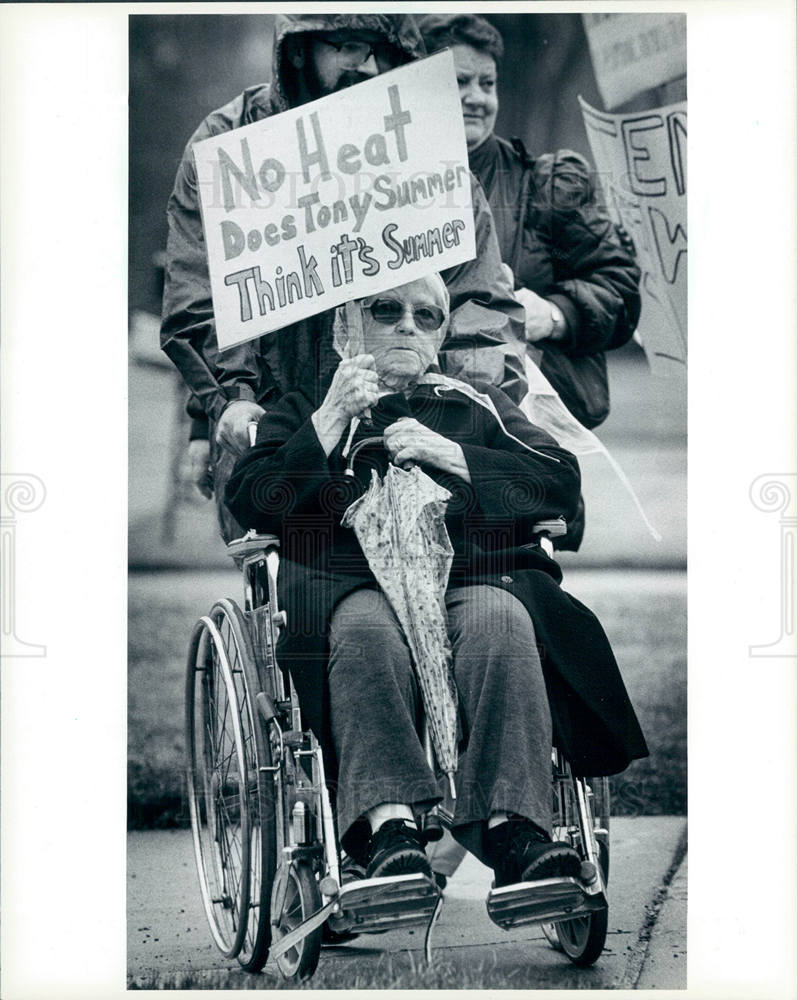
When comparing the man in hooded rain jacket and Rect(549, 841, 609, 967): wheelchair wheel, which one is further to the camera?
the man in hooded rain jacket

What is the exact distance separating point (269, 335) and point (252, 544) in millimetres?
840

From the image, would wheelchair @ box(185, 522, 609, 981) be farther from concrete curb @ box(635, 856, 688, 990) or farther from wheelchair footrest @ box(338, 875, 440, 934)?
concrete curb @ box(635, 856, 688, 990)

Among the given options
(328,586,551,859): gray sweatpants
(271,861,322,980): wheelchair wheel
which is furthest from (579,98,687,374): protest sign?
(271,861,322,980): wheelchair wheel

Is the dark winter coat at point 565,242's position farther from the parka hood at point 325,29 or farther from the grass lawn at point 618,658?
Result: the grass lawn at point 618,658

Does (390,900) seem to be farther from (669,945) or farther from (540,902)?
(669,945)

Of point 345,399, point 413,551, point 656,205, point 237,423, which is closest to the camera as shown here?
point 413,551

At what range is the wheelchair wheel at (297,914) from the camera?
15.9ft

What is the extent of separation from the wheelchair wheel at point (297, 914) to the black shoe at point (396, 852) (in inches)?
8.5

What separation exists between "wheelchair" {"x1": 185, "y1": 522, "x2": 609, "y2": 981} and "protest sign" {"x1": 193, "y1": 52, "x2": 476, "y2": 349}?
95cm

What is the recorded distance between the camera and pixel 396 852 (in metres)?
4.69

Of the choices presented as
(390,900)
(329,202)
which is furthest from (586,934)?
(329,202)

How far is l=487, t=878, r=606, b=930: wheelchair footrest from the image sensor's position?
477 centimetres
